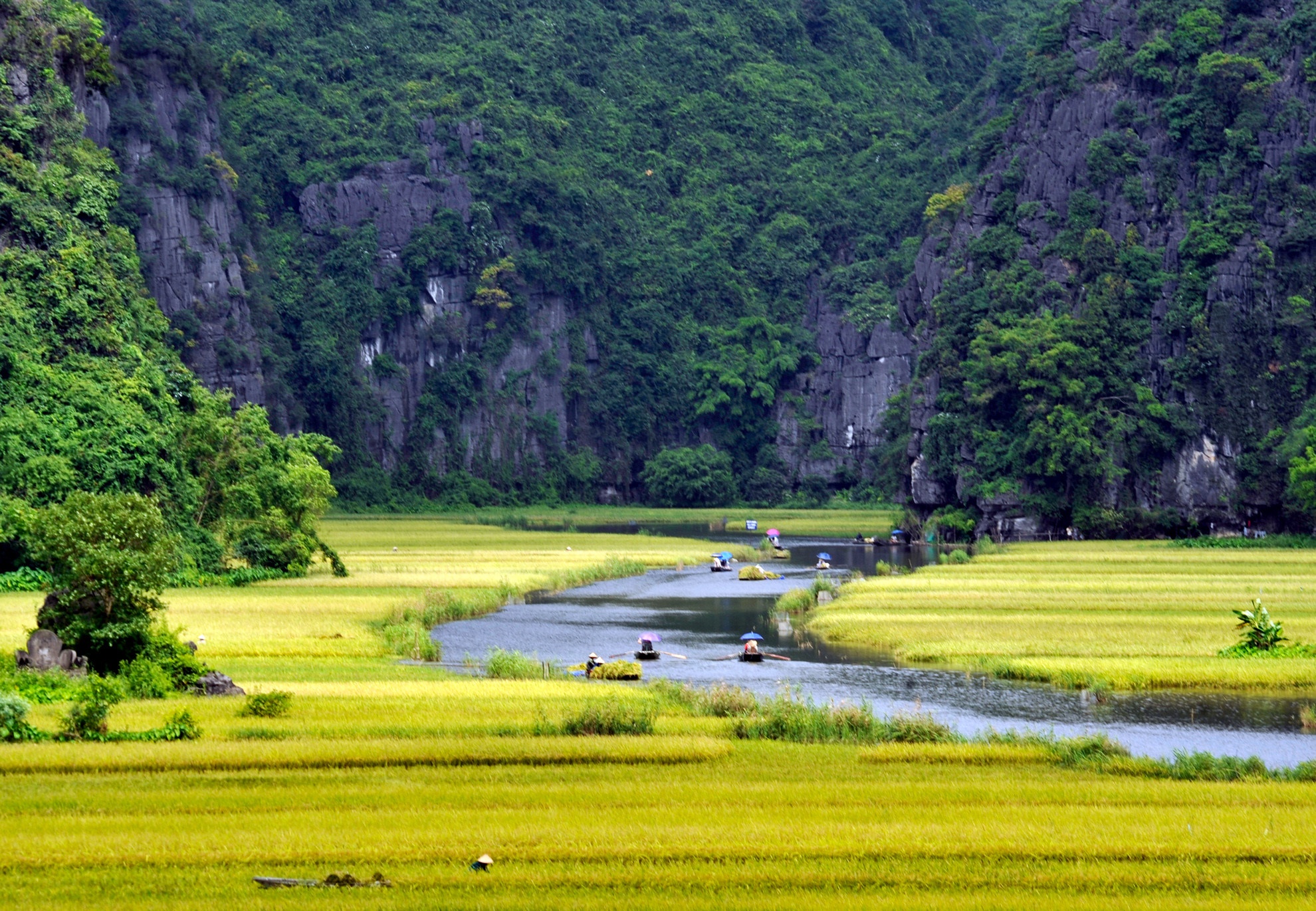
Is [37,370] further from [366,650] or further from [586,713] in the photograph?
[586,713]

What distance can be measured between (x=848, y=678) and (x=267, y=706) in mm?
13263

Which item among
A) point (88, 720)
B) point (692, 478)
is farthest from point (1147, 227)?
point (88, 720)

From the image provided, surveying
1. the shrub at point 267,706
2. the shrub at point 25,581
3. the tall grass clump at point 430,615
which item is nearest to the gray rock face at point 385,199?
the tall grass clump at point 430,615

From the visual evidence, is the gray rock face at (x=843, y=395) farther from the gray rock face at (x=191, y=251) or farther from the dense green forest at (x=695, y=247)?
the gray rock face at (x=191, y=251)

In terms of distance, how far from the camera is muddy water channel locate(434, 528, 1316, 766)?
87.7 feet

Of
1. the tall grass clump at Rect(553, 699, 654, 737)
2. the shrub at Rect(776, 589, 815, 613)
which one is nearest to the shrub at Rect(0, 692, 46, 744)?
the tall grass clump at Rect(553, 699, 654, 737)

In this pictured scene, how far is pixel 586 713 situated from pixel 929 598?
1030 inches

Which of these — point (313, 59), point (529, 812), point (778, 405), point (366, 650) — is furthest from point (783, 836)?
point (313, 59)

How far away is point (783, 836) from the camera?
18.0m

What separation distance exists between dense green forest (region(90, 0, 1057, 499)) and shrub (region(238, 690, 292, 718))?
9884 centimetres

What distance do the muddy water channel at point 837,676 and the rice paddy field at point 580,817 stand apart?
3892mm

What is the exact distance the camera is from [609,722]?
25.1 m

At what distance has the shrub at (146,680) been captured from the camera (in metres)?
28.6

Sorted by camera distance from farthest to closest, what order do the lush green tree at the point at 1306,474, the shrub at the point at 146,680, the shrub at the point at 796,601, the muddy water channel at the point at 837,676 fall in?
the lush green tree at the point at 1306,474, the shrub at the point at 796,601, the shrub at the point at 146,680, the muddy water channel at the point at 837,676
